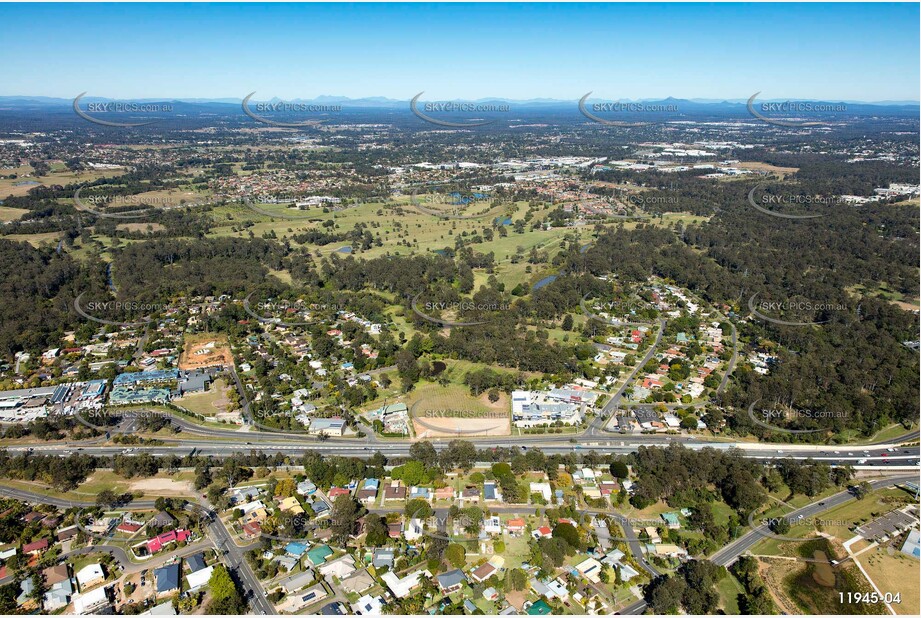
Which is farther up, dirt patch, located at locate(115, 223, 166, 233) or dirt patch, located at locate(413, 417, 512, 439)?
dirt patch, located at locate(115, 223, 166, 233)

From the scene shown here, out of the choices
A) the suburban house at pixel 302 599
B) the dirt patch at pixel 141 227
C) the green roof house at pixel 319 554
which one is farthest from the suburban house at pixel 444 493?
the dirt patch at pixel 141 227

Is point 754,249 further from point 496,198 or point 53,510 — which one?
point 53,510

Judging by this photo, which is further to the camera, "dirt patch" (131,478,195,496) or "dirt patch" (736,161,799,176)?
"dirt patch" (736,161,799,176)

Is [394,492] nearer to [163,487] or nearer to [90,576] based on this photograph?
[163,487]

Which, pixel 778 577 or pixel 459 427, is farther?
pixel 459 427

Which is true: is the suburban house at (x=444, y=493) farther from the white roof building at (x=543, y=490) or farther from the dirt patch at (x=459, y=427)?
the dirt patch at (x=459, y=427)

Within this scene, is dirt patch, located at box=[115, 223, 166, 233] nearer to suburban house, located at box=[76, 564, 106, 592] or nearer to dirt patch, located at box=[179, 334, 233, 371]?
dirt patch, located at box=[179, 334, 233, 371]

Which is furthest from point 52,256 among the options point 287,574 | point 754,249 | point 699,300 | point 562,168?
point 562,168

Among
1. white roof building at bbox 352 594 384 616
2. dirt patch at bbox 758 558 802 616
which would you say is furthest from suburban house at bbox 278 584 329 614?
dirt patch at bbox 758 558 802 616

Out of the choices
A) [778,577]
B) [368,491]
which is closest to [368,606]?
[368,491]
